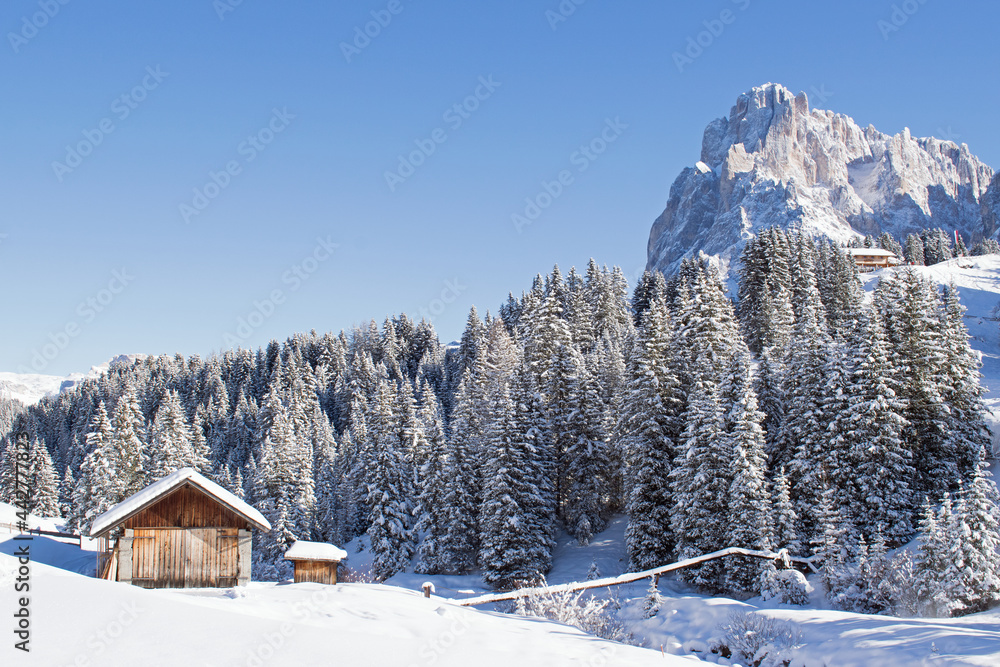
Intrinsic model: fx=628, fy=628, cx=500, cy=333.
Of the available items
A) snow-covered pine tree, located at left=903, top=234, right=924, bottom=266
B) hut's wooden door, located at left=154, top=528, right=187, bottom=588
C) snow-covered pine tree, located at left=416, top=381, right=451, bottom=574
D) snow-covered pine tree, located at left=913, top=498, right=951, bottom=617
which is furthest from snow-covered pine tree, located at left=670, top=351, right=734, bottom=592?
snow-covered pine tree, located at left=903, top=234, right=924, bottom=266

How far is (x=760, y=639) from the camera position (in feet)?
45.9

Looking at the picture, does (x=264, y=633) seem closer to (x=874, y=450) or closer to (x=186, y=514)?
(x=186, y=514)

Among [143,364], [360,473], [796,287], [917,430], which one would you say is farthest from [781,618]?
[143,364]

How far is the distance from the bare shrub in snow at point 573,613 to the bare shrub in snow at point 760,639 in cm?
Result: 247

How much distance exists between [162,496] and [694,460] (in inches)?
974

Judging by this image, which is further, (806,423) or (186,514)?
(806,423)

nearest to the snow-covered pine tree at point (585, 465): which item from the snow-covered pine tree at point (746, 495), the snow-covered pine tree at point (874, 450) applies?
the snow-covered pine tree at point (746, 495)

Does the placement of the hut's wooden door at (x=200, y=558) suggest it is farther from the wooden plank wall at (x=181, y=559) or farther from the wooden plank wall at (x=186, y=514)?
the wooden plank wall at (x=186, y=514)

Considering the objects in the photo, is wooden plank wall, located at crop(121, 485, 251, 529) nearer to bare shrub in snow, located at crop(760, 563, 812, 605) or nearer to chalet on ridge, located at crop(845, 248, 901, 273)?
bare shrub in snow, located at crop(760, 563, 812, 605)

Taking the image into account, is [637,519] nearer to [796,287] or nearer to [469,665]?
[469,665]

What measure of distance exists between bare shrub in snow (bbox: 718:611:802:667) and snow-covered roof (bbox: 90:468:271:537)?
548 inches

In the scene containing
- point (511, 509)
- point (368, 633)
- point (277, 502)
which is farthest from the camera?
point (277, 502)

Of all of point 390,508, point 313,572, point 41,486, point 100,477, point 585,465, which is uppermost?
point 100,477

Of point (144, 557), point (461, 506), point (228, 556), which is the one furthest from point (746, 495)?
point (144, 557)
